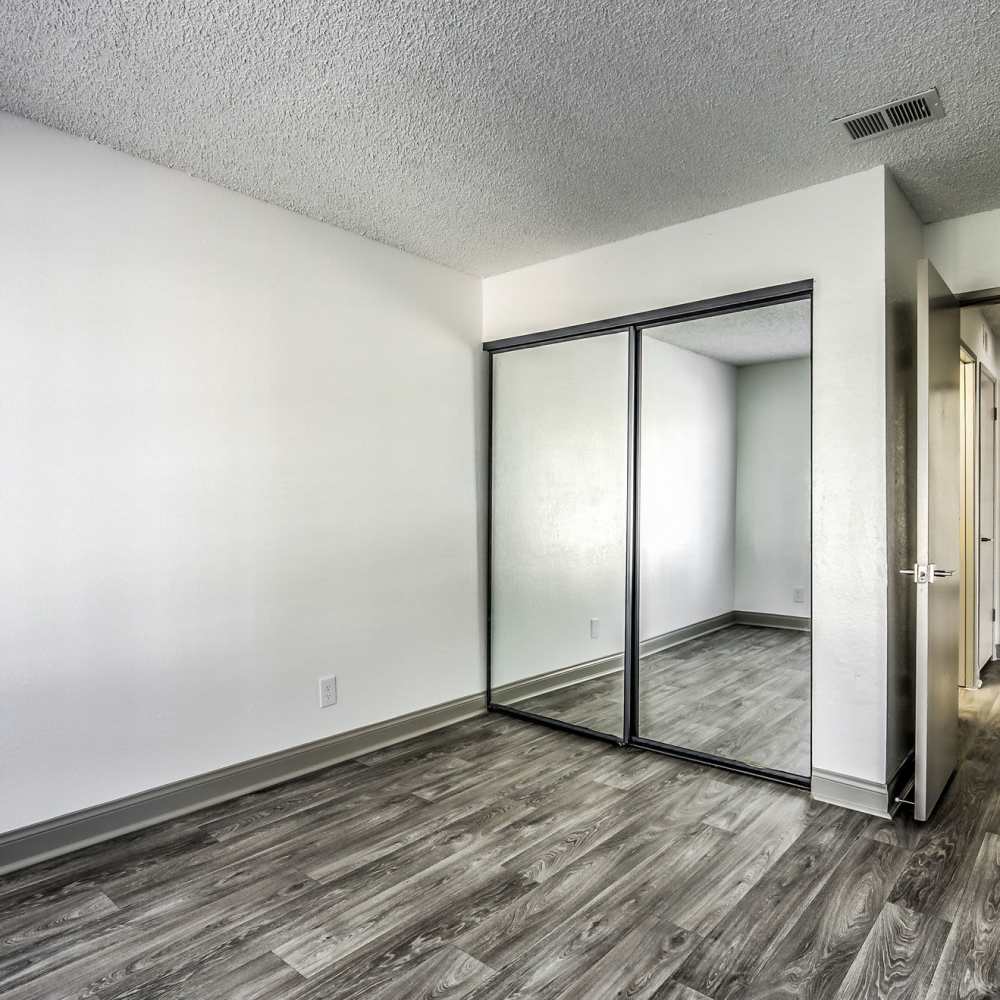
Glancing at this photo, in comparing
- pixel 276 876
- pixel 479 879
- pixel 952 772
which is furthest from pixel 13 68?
pixel 952 772

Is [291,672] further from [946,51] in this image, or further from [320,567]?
[946,51]

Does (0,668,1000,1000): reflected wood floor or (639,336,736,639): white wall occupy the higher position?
(639,336,736,639): white wall

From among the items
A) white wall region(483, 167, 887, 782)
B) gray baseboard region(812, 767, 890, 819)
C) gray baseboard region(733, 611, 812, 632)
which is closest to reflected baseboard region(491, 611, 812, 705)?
gray baseboard region(733, 611, 812, 632)

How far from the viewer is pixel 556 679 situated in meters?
3.73

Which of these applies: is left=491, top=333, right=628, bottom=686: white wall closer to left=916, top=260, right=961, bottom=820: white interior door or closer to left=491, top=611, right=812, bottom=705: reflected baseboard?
left=491, top=611, right=812, bottom=705: reflected baseboard

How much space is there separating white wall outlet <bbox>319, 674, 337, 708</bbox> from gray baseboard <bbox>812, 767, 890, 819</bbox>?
206cm

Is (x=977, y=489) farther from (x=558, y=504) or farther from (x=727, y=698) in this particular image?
(x=558, y=504)

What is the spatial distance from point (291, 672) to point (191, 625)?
513 millimetres

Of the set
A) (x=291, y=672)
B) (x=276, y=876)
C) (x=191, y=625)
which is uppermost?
(x=191, y=625)

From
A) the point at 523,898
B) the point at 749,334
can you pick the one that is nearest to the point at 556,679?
the point at 523,898

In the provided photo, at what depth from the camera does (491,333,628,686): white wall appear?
3.48 m

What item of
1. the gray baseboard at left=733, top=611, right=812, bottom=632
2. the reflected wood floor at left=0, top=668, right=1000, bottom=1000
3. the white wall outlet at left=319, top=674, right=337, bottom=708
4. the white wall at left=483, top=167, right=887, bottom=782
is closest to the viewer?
the reflected wood floor at left=0, top=668, right=1000, bottom=1000

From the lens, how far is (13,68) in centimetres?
207

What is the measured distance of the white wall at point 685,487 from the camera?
317 cm
